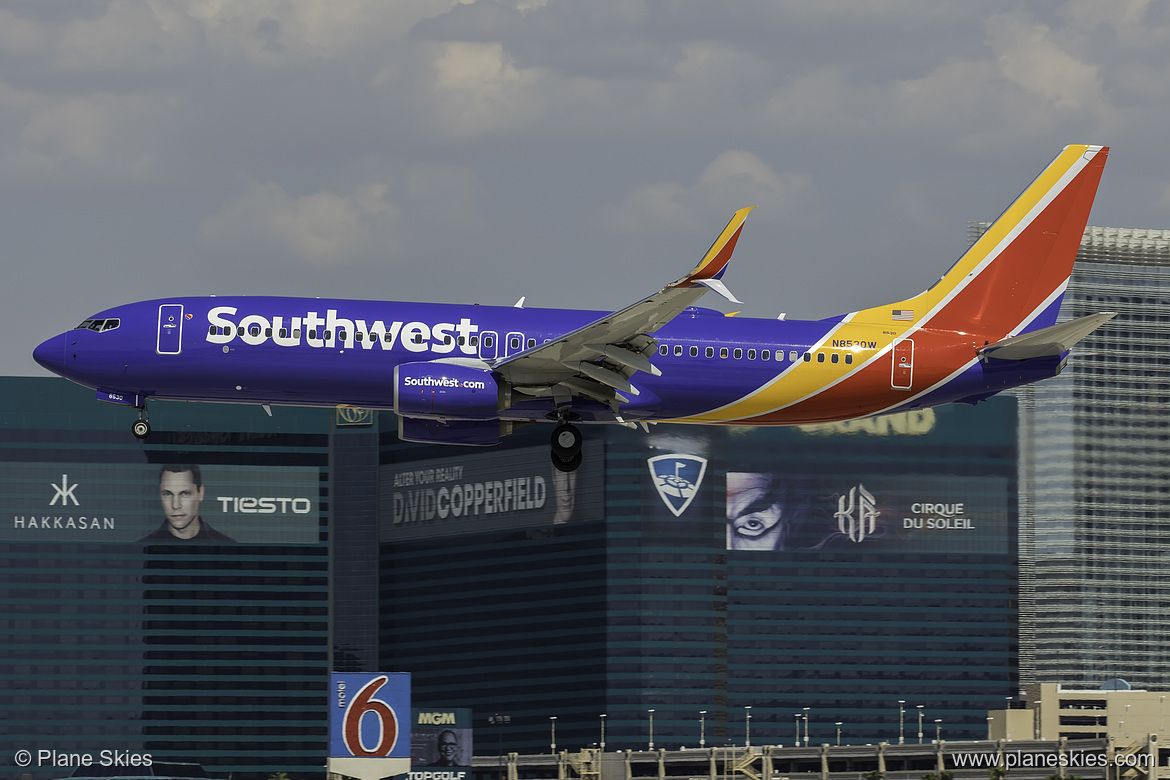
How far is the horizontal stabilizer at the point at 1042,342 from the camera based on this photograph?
58.3m

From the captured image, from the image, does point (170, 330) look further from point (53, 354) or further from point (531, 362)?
point (531, 362)

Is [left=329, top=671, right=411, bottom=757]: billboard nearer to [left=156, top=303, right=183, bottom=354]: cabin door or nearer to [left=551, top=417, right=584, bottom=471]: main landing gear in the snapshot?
[left=551, top=417, right=584, bottom=471]: main landing gear

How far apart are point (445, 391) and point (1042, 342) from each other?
20.5 meters

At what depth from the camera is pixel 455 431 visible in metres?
62.2

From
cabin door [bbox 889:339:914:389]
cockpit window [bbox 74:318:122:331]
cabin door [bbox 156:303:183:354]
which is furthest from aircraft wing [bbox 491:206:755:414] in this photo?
cockpit window [bbox 74:318:122:331]

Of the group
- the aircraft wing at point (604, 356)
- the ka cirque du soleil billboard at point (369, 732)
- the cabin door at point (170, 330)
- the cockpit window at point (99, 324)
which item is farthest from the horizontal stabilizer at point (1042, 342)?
the ka cirque du soleil billboard at point (369, 732)

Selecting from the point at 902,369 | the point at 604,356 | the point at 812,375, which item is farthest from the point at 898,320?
the point at 604,356

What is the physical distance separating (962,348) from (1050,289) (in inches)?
207

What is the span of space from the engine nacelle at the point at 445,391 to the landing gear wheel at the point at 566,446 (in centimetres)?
292

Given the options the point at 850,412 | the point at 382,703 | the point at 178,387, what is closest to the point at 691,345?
the point at 850,412

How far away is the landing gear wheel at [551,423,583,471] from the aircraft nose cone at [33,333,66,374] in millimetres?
17392

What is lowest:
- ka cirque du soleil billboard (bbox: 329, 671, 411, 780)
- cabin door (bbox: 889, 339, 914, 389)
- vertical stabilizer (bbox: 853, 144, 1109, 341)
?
ka cirque du soleil billboard (bbox: 329, 671, 411, 780)

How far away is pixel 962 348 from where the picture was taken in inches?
2490

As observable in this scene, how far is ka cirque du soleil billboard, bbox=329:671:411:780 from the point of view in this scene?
445 feet
